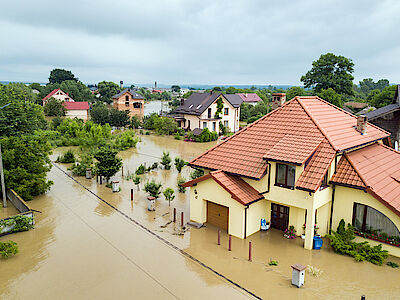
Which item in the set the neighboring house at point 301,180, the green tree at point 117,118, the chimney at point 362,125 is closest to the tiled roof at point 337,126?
the neighboring house at point 301,180

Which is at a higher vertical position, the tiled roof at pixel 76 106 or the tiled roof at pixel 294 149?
the tiled roof at pixel 76 106

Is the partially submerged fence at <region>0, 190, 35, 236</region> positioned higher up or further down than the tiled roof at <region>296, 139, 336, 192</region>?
further down

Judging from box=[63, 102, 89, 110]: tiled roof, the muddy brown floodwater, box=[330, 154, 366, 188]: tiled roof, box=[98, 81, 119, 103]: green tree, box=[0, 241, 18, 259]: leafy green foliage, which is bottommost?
the muddy brown floodwater

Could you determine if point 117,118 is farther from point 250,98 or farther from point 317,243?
point 250,98

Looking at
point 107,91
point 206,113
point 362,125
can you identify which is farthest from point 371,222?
point 107,91

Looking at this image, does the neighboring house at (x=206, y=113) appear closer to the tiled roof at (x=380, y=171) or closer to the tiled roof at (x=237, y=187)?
the tiled roof at (x=380, y=171)

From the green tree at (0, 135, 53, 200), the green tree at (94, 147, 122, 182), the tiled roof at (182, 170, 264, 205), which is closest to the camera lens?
the tiled roof at (182, 170, 264, 205)

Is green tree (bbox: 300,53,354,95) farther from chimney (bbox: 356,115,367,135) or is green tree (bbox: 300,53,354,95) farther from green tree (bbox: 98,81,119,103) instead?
green tree (bbox: 98,81,119,103)

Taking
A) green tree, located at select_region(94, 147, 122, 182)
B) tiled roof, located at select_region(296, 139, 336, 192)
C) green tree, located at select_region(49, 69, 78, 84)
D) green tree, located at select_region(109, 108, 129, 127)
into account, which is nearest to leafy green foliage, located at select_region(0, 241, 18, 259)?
green tree, located at select_region(94, 147, 122, 182)
